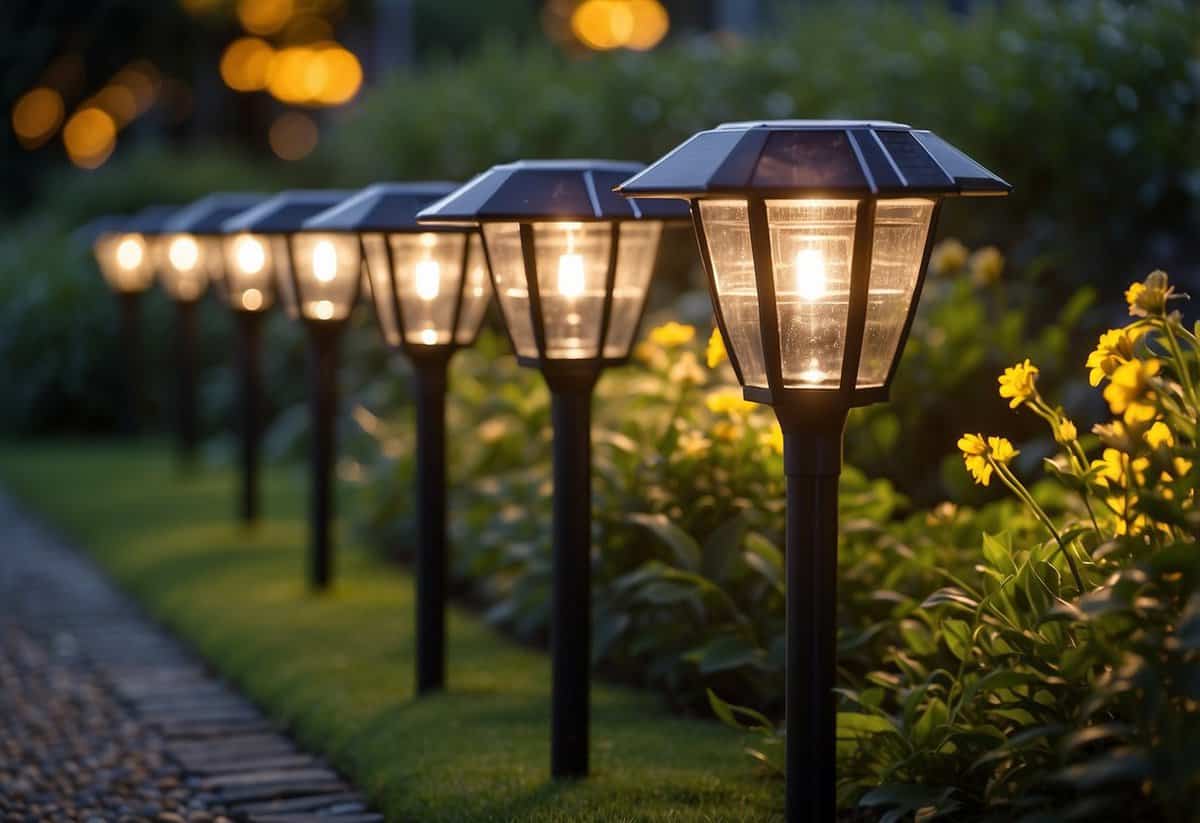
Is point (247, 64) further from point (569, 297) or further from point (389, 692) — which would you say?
point (569, 297)

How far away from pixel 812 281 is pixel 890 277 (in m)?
0.18

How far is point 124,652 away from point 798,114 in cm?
418

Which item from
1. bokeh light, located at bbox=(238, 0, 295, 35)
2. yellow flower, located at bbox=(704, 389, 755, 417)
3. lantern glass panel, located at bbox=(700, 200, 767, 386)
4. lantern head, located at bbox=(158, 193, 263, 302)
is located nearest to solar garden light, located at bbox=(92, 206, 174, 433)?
lantern head, located at bbox=(158, 193, 263, 302)

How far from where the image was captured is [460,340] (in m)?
5.70

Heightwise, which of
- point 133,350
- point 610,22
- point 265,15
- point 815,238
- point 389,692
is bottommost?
point 389,692

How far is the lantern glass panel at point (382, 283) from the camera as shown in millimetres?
5609

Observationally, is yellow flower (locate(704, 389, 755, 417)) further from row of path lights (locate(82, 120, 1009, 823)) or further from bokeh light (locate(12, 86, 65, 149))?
bokeh light (locate(12, 86, 65, 149))

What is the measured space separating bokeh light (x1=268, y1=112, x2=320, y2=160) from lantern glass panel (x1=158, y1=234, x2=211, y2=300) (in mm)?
23321

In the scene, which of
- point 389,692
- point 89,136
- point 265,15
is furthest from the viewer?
point 265,15

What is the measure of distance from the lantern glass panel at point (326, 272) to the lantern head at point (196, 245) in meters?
1.79

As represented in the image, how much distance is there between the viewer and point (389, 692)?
5906 millimetres

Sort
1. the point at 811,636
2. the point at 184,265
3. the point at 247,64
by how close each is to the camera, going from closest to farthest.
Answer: the point at 811,636
the point at 184,265
the point at 247,64

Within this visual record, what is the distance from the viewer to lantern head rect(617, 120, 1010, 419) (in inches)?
134

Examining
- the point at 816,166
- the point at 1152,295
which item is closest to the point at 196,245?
the point at 816,166
